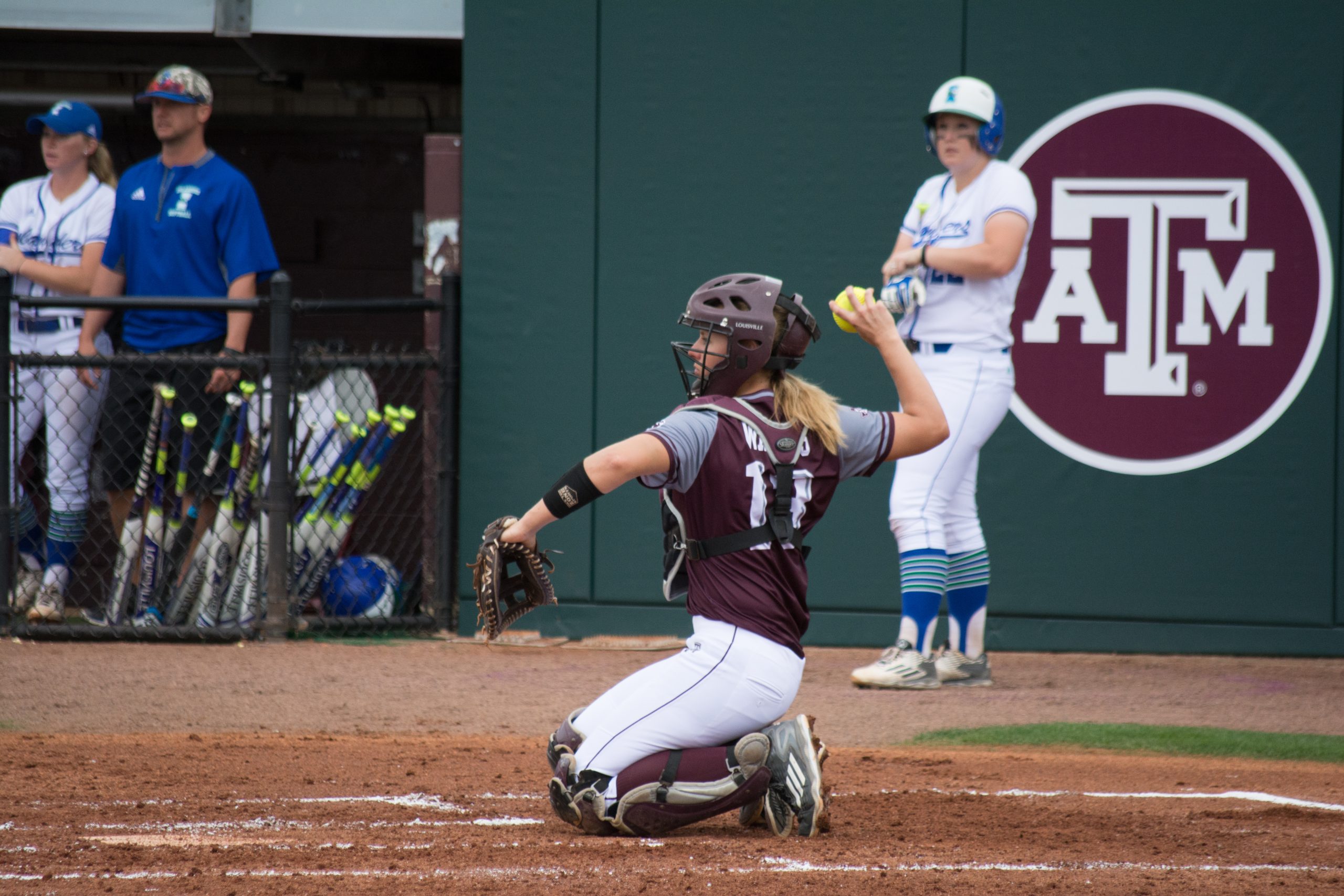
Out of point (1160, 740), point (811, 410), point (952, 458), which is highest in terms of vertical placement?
point (811, 410)

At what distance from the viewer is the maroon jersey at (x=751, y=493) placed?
331 cm

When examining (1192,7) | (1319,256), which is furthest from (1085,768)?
(1192,7)

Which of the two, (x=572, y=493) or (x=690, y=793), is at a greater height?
(x=572, y=493)

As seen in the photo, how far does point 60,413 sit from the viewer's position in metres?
6.38

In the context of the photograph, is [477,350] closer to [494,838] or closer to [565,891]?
[494,838]

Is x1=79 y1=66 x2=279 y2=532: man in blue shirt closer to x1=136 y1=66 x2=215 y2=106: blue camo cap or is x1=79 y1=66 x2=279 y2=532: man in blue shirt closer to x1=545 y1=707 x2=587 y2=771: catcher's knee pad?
x1=136 y1=66 x2=215 y2=106: blue camo cap

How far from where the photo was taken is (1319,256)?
627cm

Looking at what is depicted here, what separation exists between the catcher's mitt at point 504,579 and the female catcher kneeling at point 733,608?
0.09 meters

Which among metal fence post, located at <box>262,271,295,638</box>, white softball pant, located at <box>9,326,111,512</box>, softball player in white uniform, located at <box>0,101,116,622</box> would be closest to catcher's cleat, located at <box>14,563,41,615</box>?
softball player in white uniform, located at <box>0,101,116,622</box>

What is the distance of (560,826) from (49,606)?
367 cm

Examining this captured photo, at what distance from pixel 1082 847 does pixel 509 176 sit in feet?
13.9

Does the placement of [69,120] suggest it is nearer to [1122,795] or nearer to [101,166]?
[101,166]

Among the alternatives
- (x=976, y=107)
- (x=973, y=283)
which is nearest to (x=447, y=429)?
(x=973, y=283)

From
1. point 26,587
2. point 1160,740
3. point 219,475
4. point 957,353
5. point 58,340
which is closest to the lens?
point 1160,740
